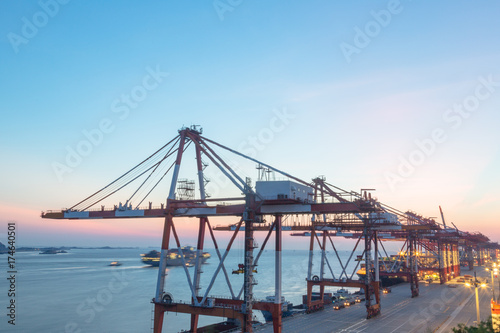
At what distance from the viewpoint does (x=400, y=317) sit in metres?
62.2

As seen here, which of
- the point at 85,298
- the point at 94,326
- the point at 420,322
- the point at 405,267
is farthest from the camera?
the point at 405,267

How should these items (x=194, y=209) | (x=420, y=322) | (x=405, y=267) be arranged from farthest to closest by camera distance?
(x=405, y=267)
(x=420, y=322)
(x=194, y=209)

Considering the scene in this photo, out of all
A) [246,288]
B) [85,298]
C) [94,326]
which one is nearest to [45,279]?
[85,298]

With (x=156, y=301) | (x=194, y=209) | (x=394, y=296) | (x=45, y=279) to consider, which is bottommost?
(x=45, y=279)

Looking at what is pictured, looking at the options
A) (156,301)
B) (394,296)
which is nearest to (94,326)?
(156,301)

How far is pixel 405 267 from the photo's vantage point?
443 ft

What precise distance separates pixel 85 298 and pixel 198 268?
86842 mm

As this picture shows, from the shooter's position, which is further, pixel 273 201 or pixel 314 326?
pixel 314 326

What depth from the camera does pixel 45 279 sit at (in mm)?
168500

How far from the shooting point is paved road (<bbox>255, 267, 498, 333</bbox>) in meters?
54.2

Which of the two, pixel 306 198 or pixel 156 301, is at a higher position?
pixel 306 198

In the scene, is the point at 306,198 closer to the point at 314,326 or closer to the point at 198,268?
the point at 198,268

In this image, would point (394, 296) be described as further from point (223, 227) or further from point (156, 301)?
point (156, 301)

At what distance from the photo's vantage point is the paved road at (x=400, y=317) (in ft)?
178
